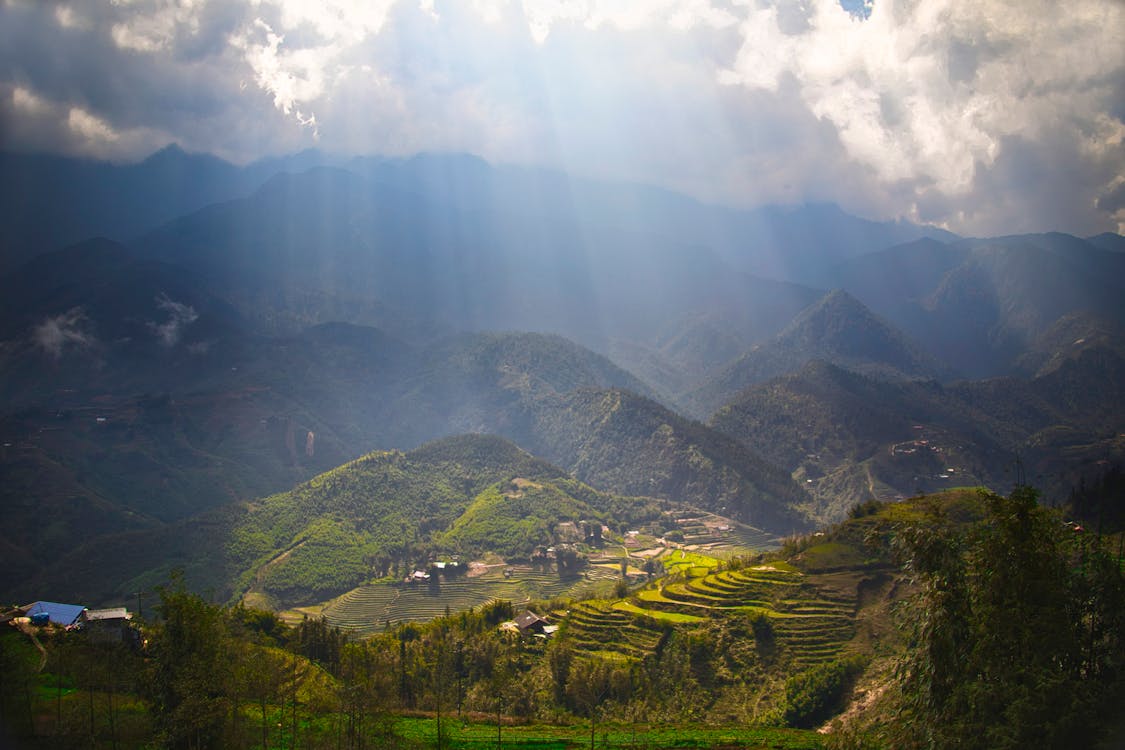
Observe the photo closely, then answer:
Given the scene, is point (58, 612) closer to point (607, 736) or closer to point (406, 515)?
point (607, 736)

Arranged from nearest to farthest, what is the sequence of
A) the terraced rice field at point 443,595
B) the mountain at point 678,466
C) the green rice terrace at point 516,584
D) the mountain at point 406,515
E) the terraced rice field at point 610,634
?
the terraced rice field at point 610,634
the terraced rice field at point 443,595
the green rice terrace at point 516,584
the mountain at point 406,515
the mountain at point 678,466

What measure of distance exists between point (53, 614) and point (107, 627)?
14.4 feet

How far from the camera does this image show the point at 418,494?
485 ft

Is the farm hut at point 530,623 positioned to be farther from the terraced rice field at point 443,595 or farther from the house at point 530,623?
the terraced rice field at point 443,595

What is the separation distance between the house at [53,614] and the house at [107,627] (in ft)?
2.22

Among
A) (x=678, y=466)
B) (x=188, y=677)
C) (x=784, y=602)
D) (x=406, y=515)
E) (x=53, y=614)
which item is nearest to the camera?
(x=188, y=677)

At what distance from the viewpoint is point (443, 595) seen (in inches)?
4242

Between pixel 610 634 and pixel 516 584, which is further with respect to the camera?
pixel 516 584

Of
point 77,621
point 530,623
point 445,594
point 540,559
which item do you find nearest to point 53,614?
point 77,621

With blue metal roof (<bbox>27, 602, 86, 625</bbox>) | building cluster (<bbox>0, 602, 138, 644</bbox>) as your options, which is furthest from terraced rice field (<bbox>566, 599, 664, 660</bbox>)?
blue metal roof (<bbox>27, 602, 86, 625</bbox>)

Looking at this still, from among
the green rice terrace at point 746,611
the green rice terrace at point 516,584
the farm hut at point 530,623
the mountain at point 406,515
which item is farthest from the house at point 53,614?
the mountain at point 406,515

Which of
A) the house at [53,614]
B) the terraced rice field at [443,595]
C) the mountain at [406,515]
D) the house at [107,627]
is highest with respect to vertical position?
the mountain at [406,515]

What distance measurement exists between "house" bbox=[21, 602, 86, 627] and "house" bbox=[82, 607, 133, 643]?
2.22 feet

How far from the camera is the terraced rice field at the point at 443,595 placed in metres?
97.8
